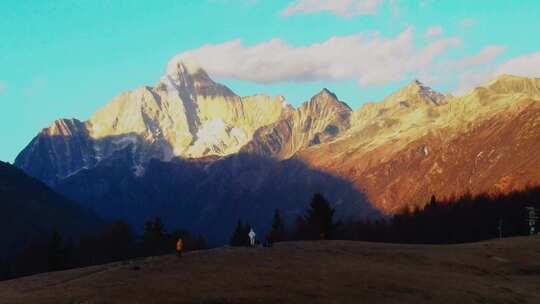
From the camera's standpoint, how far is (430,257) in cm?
9481

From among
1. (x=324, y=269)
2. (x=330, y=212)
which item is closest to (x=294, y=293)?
(x=324, y=269)

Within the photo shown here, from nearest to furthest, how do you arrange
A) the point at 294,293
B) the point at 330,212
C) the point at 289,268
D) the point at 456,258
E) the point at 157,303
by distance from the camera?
1. the point at 157,303
2. the point at 294,293
3. the point at 289,268
4. the point at 456,258
5. the point at 330,212

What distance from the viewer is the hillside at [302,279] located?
62406 mm

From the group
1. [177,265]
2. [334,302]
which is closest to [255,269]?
[177,265]

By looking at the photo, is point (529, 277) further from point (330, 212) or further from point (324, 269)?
point (330, 212)

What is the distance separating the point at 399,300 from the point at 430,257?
3162 cm

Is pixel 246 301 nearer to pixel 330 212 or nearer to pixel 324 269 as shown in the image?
pixel 324 269

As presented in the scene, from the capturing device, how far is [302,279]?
7031cm

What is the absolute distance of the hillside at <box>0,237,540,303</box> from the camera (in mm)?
62406

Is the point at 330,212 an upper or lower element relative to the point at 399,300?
upper

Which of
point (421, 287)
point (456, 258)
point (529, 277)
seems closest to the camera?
point (421, 287)

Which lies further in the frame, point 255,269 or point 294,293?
point 255,269

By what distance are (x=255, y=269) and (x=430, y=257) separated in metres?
29.9

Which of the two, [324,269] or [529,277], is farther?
[529,277]
